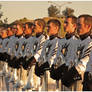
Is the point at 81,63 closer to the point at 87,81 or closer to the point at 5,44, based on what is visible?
the point at 87,81

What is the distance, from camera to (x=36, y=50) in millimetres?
9227

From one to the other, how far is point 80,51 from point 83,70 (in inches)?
22.6

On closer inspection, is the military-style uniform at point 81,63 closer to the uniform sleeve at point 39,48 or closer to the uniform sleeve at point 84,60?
the uniform sleeve at point 84,60

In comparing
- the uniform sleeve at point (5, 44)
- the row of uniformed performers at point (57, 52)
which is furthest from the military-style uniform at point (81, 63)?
the uniform sleeve at point (5, 44)

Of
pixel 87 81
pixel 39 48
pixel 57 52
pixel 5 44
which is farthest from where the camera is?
pixel 5 44

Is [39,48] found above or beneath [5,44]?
beneath

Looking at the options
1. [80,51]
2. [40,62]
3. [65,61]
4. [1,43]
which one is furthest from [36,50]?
[1,43]

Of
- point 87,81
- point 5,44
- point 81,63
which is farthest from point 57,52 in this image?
point 5,44

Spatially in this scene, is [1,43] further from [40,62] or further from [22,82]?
[40,62]

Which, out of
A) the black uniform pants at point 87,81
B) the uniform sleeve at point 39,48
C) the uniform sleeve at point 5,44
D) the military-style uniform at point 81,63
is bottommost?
the black uniform pants at point 87,81

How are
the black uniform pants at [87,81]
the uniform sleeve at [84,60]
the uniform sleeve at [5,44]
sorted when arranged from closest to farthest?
the black uniform pants at [87,81] < the uniform sleeve at [84,60] < the uniform sleeve at [5,44]

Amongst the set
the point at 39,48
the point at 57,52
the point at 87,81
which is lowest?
the point at 87,81

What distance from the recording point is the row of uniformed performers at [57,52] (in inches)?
→ 230

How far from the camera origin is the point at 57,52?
283 inches
